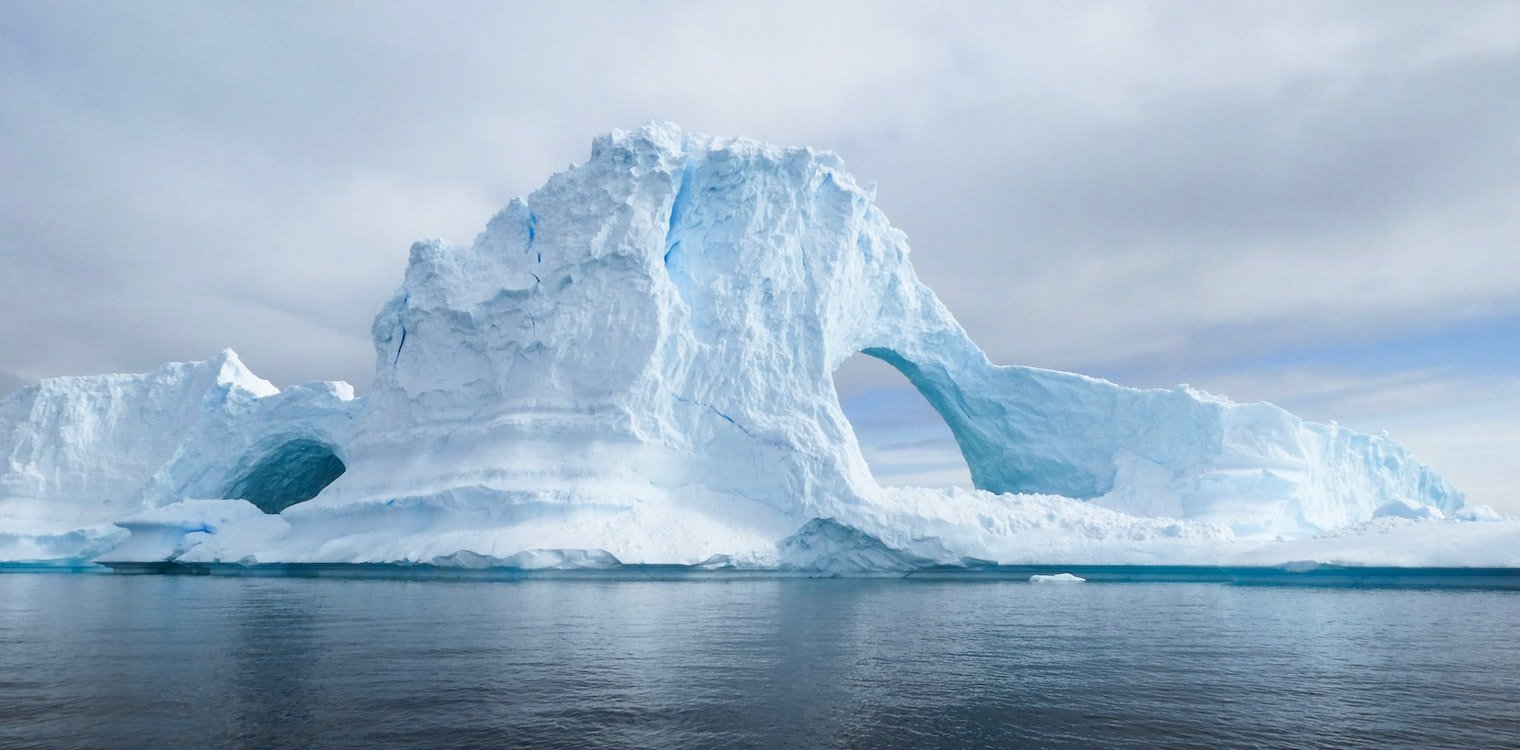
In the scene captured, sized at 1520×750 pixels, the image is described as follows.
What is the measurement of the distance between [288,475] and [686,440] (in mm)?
17282

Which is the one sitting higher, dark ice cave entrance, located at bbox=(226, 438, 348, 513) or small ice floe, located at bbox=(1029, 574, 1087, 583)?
dark ice cave entrance, located at bbox=(226, 438, 348, 513)

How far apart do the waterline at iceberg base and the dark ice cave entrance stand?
1.21ft

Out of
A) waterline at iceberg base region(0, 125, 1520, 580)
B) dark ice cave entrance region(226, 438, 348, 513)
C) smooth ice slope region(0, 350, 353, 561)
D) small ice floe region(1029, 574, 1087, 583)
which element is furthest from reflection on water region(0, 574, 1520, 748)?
dark ice cave entrance region(226, 438, 348, 513)

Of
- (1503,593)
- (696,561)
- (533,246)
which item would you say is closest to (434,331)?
(533,246)

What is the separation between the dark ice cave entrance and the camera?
27.4 metres

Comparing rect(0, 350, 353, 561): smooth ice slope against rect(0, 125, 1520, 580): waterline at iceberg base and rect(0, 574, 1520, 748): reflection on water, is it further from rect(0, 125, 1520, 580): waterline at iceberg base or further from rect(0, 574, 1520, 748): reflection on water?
rect(0, 574, 1520, 748): reflection on water

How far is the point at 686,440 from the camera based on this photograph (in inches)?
787

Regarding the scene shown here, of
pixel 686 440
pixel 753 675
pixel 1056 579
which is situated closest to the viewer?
pixel 753 675

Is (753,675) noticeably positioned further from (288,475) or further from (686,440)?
(288,475)

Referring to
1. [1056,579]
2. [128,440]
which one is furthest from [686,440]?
[128,440]

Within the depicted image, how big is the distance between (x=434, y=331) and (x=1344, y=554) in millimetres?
A: 18937

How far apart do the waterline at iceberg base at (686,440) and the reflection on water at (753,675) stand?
195 inches

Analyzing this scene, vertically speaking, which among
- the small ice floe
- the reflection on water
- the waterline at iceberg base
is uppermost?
the waterline at iceberg base

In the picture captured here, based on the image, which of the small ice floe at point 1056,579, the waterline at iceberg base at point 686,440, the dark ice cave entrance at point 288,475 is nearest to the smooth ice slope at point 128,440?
the waterline at iceberg base at point 686,440
